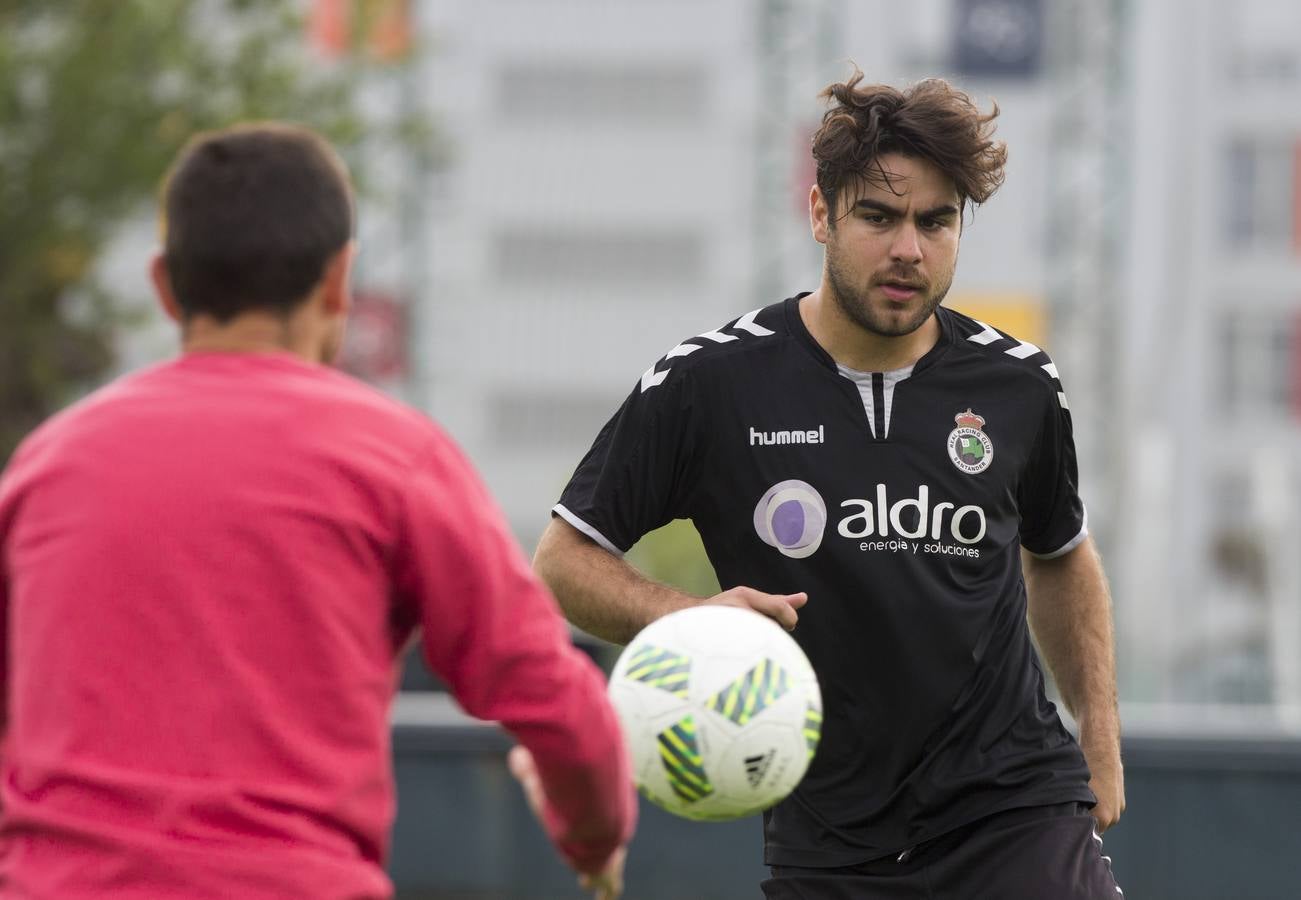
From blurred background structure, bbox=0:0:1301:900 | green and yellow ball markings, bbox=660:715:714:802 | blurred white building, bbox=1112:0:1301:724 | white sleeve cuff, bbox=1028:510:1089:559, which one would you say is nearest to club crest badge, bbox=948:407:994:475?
white sleeve cuff, bbox=1028:510:1089:559

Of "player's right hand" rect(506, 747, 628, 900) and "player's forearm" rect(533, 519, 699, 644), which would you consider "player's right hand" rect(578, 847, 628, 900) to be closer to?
"player's right hand" rect(506, 747, 628, 900)

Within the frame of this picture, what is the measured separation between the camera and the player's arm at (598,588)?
485cm

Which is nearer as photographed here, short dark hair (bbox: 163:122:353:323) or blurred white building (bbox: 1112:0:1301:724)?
short dark hair (bbox: 163:122:353:323)

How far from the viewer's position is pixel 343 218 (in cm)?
318

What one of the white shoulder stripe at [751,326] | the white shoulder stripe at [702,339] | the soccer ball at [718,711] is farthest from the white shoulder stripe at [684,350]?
the soccer ball at [718,711]

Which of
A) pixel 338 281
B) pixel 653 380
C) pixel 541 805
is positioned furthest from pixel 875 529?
pixel 338 281

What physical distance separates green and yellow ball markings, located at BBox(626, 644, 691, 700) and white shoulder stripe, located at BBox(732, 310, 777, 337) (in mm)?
1078

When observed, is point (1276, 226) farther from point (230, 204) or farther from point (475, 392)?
point (230, 204)

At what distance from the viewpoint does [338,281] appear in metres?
3.21

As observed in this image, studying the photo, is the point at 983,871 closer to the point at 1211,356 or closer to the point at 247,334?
the point at 247,334

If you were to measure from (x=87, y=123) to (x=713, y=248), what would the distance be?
42192 mm

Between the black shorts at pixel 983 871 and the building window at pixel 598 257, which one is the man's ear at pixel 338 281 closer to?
the black shorts at pixel 983 871

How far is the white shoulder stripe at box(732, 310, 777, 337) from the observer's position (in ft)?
16.8

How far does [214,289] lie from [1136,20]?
3402 cm
